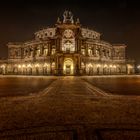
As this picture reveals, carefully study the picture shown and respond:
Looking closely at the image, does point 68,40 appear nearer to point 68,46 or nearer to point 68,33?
point 68,46

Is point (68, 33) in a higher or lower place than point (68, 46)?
higher

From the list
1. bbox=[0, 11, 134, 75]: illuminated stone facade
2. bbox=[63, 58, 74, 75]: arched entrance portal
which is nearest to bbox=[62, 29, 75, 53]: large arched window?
bbox=[0, 11, 134, 75]: illuminated stone facade

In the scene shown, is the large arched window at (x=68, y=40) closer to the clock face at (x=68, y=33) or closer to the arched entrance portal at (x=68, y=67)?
the clock face at (x=68, y=33)

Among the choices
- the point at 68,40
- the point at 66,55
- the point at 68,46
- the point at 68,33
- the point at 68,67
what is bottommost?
the point at 68,67

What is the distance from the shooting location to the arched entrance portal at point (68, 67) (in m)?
59.2

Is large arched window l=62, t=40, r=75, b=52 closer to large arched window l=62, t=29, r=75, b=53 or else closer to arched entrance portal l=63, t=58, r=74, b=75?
large arched window l=62, t=29, r=75, b=53

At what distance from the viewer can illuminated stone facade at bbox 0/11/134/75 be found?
5941 cm

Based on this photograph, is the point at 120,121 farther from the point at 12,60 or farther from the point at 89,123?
the point at 12,60

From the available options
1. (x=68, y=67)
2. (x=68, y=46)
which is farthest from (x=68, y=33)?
(x=68, y=67)

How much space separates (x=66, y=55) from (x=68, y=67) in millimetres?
4247

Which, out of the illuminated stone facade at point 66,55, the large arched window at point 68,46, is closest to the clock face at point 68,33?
the illuminated stone facade at point 66,55

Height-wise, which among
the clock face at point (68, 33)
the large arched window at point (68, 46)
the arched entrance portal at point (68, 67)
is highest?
the clock face at point (68, 33)

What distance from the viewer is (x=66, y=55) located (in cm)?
5884

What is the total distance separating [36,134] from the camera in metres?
3.88
